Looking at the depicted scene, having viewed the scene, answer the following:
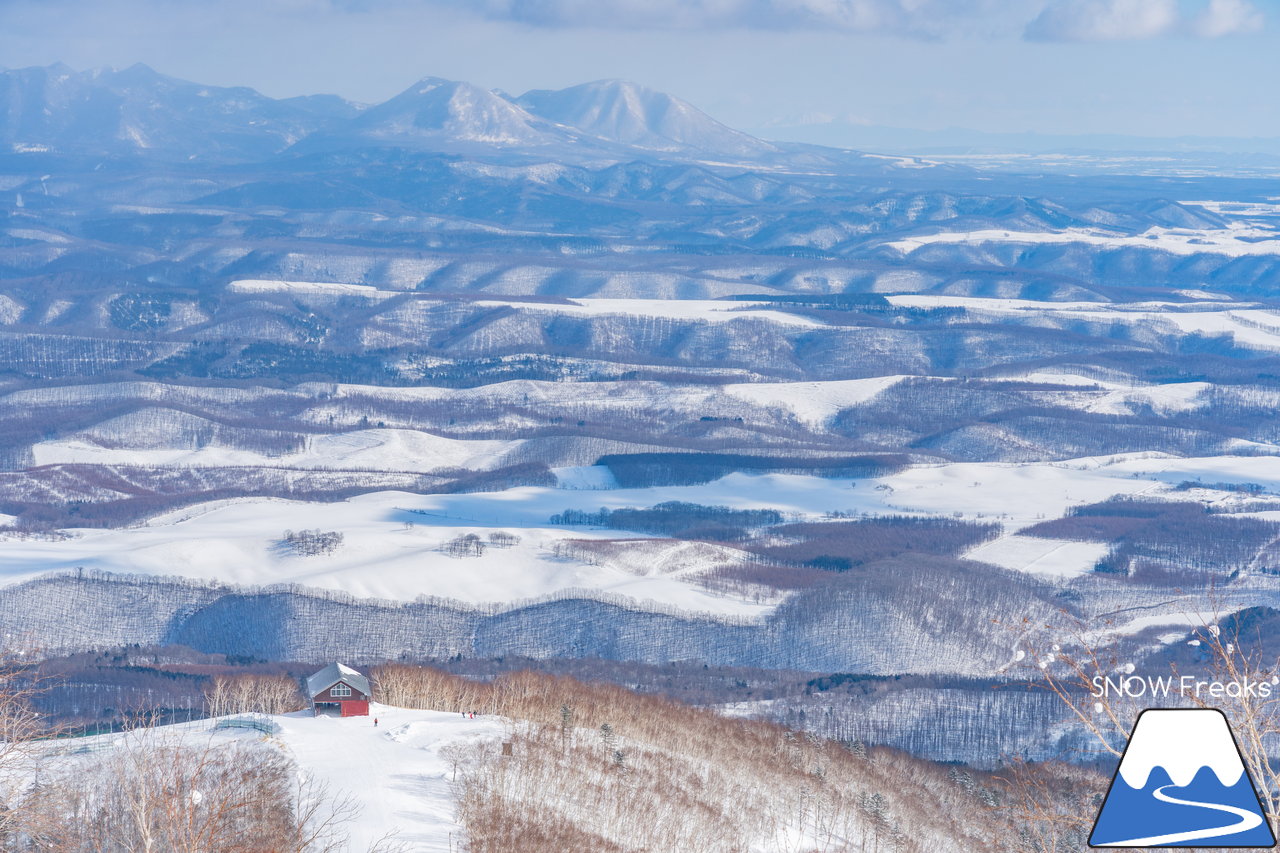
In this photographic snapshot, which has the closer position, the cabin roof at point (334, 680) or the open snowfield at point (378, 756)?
the open snowfield at point (378, 756)

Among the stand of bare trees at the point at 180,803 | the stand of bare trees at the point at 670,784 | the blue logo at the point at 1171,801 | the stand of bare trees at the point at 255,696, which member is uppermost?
the blue logo at the point at 1171,801

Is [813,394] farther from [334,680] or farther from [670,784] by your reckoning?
[670,784]

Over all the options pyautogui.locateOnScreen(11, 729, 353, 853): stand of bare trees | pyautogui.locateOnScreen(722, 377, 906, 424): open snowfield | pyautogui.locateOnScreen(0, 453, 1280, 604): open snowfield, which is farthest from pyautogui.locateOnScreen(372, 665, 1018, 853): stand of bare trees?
pyautogui.locateOnScreen(722, 377, 906, 424): open snowfield

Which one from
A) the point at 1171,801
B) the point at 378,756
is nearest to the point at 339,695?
the point at 378,756

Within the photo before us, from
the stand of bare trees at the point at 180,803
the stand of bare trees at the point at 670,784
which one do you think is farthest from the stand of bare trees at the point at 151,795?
the stand of bare trees at the point at 670,784

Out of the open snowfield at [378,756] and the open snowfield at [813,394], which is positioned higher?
the open snowfield at [378,756]

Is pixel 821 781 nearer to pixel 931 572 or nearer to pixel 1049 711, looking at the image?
pixel 1049 711

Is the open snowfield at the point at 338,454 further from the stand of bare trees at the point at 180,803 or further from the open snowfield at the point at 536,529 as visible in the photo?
the stand of bare trees at the point at 180,803
